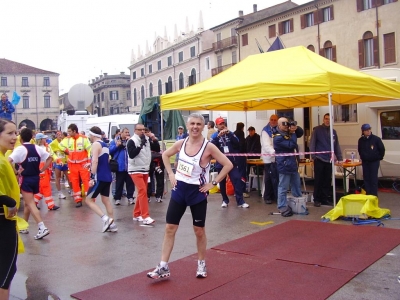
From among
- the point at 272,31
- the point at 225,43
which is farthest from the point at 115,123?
the point at 225,43

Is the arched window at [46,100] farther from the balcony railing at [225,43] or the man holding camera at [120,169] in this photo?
the man holding camera at [120,169]

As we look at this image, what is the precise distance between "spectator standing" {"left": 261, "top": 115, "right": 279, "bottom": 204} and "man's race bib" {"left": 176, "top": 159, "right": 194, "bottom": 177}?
4.86 meters

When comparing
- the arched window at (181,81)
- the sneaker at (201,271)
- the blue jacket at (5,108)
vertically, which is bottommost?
the sneaker at (201,271)

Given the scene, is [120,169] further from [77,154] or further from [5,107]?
[5,107]

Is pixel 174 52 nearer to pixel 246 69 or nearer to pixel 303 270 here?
pixel 246 69

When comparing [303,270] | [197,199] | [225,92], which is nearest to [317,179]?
[225,92]

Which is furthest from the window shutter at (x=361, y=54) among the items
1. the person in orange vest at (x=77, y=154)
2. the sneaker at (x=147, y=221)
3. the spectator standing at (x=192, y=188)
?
the spectator standing at (x=192, y=188)

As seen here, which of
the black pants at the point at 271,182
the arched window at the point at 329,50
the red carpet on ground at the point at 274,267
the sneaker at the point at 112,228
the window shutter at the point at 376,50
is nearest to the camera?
the red carpet on ground at the point at 274,267

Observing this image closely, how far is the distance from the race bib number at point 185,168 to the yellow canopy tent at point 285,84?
418 cm

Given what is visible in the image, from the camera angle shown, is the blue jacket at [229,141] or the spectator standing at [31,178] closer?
the spectator standing at [31,178]

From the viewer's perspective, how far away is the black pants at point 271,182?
10.1 m

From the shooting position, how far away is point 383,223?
307 inches

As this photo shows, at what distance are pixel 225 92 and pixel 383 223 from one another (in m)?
4.04

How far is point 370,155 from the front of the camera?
941 cm
